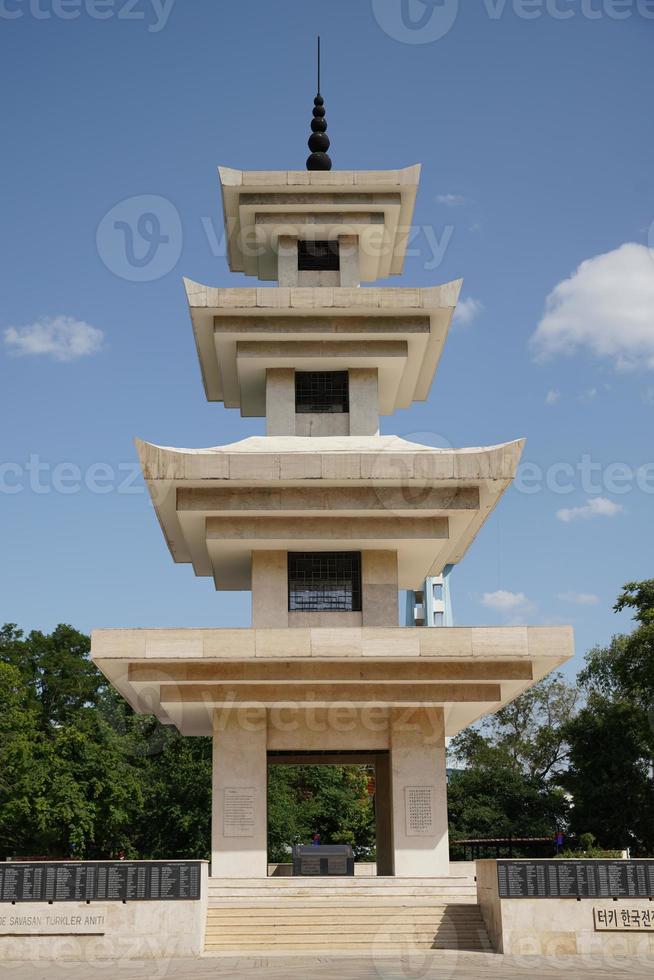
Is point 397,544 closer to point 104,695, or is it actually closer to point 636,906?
point 636,906

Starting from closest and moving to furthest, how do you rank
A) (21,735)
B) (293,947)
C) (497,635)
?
(293,947), (497,635), (21,735)

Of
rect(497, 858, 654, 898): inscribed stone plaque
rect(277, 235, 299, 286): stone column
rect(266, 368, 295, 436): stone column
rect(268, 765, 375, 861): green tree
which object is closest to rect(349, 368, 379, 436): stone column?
rect(266, 368, 295, 436): stone column

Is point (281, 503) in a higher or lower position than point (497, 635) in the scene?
higher

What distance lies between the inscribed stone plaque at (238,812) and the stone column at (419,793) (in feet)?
11.4

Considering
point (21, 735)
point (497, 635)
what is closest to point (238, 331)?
point (497, 635)

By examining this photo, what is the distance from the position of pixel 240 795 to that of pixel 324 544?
640 centimetres

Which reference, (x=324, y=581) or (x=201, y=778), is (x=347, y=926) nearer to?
(x=324, y=581)

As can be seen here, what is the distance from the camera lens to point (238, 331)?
93.2 feet

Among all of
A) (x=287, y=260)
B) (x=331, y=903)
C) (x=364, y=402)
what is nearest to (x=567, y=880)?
(x=331, y=903)

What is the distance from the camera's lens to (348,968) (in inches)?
714

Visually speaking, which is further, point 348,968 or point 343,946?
point 343,946

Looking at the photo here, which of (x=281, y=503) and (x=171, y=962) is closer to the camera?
(x=171, y=962)

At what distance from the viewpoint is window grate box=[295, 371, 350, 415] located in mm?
29828

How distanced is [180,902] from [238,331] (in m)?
14.4
